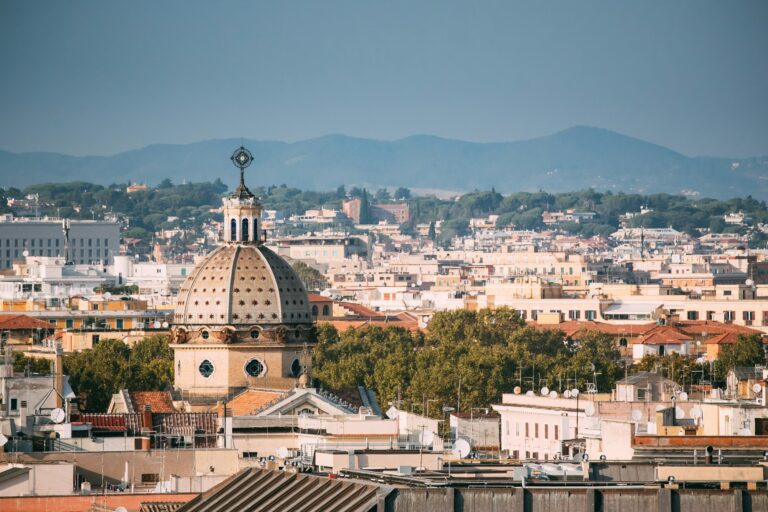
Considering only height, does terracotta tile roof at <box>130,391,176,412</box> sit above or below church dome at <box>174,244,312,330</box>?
below

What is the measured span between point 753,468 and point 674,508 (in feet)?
9.98

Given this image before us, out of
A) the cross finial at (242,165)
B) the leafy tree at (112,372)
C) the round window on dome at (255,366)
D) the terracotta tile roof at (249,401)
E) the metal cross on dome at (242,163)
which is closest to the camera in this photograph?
the terracotta tile roof at (249,401)

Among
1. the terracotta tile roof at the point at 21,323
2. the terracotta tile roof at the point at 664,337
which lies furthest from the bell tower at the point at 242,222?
the terracotta tile roof at the point at 664,337

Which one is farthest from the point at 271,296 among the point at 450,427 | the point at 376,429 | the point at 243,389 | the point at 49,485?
the point at 49,485

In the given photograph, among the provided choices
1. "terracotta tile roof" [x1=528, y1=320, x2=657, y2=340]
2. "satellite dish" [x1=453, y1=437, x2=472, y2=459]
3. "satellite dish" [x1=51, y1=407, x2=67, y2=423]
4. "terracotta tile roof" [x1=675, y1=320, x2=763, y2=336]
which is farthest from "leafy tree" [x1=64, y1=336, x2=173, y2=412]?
"satellite dish" [x1=453, y1=437, x2=472, y2=459]

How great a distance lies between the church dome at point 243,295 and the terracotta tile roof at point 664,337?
4212 centimetres

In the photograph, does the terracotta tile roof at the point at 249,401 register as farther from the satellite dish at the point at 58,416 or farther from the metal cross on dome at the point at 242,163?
the satellite dish at the point at 58,416

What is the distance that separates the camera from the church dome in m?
83.6

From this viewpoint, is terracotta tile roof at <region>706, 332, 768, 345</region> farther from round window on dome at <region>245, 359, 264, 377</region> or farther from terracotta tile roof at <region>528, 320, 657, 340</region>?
round window on dome at <region>245, 359, 264, 377</region>

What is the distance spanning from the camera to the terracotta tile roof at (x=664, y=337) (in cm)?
12569

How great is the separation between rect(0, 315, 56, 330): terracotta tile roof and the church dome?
38444mm

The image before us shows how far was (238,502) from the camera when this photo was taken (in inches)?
1276

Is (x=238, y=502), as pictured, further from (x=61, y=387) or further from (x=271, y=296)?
(x=271, y=296)

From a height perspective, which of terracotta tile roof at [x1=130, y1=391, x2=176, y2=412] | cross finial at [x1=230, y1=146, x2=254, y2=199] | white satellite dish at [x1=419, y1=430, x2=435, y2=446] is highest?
cross finial at [x1=230, y1=146, x2=254, y2=199]
